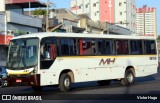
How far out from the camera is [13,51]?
764 inches

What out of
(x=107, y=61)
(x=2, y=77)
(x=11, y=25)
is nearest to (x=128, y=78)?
(x=107, y=61)

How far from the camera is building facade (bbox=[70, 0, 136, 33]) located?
361ft

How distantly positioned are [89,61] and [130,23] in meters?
89.6

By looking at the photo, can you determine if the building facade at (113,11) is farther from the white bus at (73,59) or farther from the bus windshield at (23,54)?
the bus windshield at (23,54)

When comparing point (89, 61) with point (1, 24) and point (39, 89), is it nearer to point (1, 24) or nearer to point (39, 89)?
point (39, 89)

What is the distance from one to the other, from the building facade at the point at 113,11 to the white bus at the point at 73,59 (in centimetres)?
8052

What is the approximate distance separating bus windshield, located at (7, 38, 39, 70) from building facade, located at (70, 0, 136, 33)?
86.2 meters

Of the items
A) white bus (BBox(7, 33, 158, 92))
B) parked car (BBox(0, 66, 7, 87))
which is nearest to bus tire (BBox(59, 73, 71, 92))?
white bus (BBox(7, 33, 158, 92))

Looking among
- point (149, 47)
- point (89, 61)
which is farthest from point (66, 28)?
point (89, 61)

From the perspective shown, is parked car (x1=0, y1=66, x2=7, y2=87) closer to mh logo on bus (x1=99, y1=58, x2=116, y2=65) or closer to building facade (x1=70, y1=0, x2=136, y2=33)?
mh logo on bus (x1=99, y1=58, x2=116, y2=65)

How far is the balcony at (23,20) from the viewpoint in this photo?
41406 millimetres

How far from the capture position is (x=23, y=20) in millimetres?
44344

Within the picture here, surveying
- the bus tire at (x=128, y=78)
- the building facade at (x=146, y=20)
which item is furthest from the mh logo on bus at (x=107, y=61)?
the building facade at (x=146, y=20)

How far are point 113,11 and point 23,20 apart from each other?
73.5m
